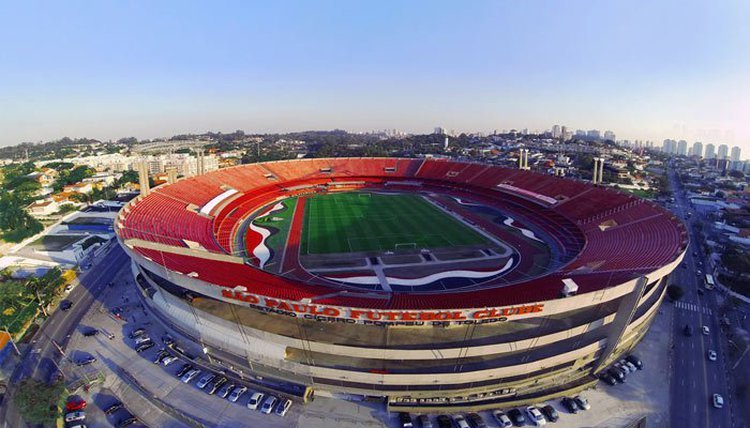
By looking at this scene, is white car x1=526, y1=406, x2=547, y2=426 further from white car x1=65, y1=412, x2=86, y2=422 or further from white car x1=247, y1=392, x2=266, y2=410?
white car x1=65, y1=412, x2=86, y2=422

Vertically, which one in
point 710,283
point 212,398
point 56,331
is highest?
point 710,283

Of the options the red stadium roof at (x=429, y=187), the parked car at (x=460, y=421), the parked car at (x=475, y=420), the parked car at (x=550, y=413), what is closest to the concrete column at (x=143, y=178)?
the red stadium roof at (x=429, y=187)

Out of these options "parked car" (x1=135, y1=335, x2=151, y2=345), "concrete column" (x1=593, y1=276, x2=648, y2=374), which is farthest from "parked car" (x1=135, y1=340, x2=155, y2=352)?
"concrete column" (x1=593, y1=276, x2=648, y2=374)

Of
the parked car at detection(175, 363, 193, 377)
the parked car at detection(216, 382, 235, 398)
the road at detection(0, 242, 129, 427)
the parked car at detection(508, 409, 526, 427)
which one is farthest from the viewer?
the road at detection(0, 242, 129, 427)

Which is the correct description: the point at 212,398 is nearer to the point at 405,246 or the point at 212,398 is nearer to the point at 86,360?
the point at 86,360

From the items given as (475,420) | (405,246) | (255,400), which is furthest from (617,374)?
(255,400)

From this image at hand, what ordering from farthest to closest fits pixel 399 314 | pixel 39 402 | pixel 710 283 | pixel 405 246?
1. pixel 405 246
2. pixel 710 283
3. pixel 39 402
4. pixel 399 314
